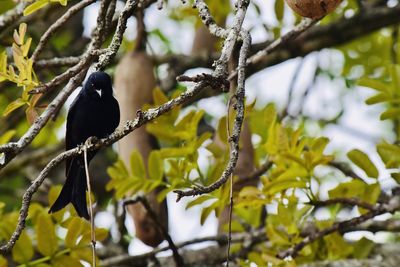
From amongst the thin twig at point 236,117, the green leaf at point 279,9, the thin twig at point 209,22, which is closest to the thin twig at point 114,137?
the thin twig at point 236,117

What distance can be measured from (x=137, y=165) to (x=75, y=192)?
324 millimetres

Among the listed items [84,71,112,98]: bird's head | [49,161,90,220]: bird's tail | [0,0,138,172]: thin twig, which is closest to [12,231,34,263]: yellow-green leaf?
[49,161,90,220]: bird's tail

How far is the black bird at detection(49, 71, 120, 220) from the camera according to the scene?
7.54 feet

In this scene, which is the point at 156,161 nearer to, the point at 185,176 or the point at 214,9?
the point at 185,176

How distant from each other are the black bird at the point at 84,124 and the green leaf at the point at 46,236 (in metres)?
0.10

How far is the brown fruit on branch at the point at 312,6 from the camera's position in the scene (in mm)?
1856

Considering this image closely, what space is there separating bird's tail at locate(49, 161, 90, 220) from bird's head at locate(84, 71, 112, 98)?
8.5 inches

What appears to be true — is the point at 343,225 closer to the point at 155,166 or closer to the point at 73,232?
the point at 155,166

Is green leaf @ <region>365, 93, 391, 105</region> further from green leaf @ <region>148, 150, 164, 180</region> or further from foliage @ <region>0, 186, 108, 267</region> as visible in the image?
foliage @ <region>0, 186, 108, 267</region>

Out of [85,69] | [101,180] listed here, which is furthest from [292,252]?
[101,180]

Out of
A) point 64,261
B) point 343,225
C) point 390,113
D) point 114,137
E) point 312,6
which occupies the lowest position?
point 343,225

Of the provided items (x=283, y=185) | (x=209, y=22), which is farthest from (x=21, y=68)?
(x=283, y=185)

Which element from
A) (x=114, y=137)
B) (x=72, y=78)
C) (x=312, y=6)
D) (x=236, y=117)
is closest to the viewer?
(x=236, y=117)

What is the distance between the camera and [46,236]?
2.48 m
